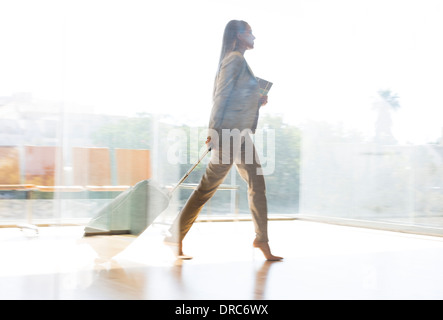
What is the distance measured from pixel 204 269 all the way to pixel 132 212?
457mm

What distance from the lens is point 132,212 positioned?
266 cm

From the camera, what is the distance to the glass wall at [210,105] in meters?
3.20

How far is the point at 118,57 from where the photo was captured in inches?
129

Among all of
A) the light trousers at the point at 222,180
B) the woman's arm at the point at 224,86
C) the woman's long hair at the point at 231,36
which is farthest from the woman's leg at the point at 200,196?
the woman's long hair at the point at 231,36

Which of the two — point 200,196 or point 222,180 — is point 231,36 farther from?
point 200,196

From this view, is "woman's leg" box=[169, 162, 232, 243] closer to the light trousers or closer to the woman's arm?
the light trousers

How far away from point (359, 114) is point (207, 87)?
2.09 m

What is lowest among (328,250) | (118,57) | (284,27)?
Result: (328,250)

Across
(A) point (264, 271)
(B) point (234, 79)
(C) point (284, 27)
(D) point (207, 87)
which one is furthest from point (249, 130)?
(C) point (284, 27)

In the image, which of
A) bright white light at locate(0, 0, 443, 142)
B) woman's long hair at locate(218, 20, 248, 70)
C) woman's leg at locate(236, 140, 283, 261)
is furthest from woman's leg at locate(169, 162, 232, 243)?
bright white light at locate(0, 0, 443, 142)

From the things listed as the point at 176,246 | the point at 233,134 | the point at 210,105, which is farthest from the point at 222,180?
the point at 210,105

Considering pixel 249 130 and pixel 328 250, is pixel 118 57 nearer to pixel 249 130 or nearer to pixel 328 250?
pixel 249 130

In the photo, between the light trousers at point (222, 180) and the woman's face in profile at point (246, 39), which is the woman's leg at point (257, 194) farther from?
the woman's face in profile at point (246, 39)

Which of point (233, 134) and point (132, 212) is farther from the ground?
point (233, 134)
